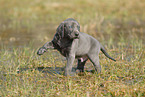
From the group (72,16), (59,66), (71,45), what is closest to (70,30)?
(71,45)

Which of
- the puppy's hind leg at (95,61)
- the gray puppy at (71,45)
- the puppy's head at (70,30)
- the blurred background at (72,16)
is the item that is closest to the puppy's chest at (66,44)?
the gray puppy at (71,45)

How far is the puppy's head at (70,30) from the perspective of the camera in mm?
4996

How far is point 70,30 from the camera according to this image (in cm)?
506

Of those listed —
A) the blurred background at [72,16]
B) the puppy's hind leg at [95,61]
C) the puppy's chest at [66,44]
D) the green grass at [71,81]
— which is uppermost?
the blurred background at [72,16]

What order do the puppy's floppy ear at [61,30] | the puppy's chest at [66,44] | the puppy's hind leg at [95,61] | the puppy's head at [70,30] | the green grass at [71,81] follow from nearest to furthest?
the green grass at [71,81] → the puppy's head at [70,30] → the puppy's floppy ear at [61,30] → the puppy's chest at [66,44] → the puppy's hind leg at [95,61]

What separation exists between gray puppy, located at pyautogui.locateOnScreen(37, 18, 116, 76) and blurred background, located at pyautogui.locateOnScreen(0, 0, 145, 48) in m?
3.76

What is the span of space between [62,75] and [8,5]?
12.6m

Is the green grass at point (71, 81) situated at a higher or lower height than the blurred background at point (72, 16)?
lower

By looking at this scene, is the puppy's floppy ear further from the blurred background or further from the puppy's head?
the blurred background

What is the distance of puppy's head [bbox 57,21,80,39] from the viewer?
500 centimetres

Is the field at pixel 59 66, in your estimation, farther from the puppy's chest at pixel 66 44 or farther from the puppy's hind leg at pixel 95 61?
the puppy's chest at pixel 66 44

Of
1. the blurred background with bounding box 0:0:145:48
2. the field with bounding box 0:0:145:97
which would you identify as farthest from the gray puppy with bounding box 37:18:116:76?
the blurred background with bounding box 0:0:145:48

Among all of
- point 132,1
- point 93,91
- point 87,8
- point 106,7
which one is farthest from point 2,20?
point 93,91

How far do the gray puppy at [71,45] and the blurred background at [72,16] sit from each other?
3764 millimetres
